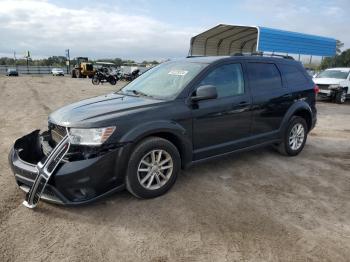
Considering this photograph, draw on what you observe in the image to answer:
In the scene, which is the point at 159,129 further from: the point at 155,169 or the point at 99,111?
the point at 99,111

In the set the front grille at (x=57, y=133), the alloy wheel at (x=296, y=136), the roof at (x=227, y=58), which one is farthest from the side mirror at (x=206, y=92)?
the alloy wheel at (x=296, y=136)

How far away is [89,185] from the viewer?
3.29 meters

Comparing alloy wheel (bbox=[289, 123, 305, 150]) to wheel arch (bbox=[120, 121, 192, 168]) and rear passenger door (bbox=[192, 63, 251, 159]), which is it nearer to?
rear passenger door (bbox=[192, 63, 251, 159])

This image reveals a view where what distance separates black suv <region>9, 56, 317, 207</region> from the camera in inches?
131

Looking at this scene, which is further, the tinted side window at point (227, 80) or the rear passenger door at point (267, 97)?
the rear passenger door at point (267, 97)

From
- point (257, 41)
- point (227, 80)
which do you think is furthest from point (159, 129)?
point (257, 41)

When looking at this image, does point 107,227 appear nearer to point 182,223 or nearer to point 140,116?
point 182,223

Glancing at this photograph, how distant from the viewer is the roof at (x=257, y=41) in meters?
15.9

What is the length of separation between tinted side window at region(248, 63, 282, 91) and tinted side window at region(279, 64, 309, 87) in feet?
0.70

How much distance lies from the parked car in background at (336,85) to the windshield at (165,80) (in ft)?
41.6

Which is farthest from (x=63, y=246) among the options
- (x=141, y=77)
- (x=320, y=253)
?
(x=141, y=77)

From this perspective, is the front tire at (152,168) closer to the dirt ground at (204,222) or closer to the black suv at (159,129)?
the black suv at (159,129)

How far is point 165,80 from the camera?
450cm

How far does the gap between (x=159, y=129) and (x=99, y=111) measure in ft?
2.39
